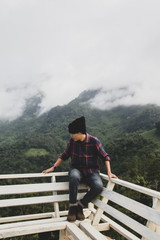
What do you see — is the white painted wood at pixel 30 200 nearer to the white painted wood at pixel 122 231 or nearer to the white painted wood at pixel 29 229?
the white painted wood at pixel 29 229

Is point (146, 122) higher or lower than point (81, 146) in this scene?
higher

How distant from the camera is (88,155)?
3.35 metres

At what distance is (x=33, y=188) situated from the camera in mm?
3039

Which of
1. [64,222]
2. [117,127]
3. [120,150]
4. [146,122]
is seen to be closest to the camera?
[64,222]

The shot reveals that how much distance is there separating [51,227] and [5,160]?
368 feet

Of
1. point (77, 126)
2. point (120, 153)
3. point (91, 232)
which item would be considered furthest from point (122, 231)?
point (120, 153)

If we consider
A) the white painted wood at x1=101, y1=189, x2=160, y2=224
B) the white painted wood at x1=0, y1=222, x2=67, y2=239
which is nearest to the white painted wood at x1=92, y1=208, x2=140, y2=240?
the white painted wood at x1=101, y1=189, x2=160, y2=224

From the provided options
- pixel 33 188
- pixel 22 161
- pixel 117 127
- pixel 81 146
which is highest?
pixel 117 127

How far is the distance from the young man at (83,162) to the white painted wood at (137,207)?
1.04 ft

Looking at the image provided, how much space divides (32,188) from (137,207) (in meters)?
1.59

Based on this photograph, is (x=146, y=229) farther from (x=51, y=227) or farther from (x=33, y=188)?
(x=33, y=188)

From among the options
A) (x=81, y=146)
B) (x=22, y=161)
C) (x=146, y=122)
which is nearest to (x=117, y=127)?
(x=146, y=122)

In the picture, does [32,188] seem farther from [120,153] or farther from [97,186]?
[120,153]

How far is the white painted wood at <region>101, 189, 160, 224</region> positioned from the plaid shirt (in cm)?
55
